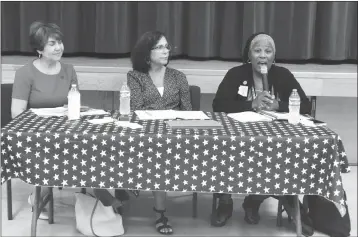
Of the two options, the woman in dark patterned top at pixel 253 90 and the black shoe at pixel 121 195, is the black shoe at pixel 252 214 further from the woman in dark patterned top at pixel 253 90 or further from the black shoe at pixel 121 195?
the black shoe at pixel 121 195

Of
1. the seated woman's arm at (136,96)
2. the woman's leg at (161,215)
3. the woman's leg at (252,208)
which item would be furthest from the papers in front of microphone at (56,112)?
the woman's leg at (252,208)

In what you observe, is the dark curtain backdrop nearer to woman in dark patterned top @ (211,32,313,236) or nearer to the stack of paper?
woman in dark patterned top @ (211,32,313,236)

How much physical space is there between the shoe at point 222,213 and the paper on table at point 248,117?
475 millimetres

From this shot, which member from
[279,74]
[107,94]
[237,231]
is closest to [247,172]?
[237,231]

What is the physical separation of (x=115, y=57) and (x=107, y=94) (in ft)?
1.53

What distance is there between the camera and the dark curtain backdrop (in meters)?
4.11

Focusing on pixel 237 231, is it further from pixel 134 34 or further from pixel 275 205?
pixel 134 34

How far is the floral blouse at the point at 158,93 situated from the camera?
2.99 meters

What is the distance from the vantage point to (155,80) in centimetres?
306

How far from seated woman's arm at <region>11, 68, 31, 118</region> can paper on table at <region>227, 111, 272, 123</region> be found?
1044 millimetres

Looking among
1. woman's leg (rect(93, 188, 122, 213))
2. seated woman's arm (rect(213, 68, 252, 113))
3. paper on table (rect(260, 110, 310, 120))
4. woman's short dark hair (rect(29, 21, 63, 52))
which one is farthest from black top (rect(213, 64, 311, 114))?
woman's short dark hair (rect(29, 21, 63, 52))

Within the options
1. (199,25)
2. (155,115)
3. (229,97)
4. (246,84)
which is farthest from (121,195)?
(199,25)

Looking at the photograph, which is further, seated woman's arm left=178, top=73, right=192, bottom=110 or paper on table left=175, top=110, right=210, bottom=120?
seated woman's arm left=178, top=73, right=192, bottom=110

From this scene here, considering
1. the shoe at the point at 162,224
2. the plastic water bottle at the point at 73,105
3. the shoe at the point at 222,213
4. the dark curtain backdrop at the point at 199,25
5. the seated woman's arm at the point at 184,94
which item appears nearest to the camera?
the plastic water bottle at the point at 73,105
